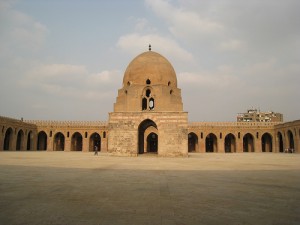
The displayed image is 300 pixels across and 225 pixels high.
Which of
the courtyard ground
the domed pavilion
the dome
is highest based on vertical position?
the dome

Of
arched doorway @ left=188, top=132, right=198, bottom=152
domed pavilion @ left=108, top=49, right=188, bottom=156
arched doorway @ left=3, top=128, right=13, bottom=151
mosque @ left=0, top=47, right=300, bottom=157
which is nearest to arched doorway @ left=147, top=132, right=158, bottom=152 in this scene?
arched doorway @ left=188, top=132, right=198, bottom=152

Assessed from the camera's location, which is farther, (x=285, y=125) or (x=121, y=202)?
(x=285, y=125)

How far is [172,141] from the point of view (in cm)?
1927

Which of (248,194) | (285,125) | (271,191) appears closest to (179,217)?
(248,194)

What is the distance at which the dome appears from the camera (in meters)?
21.6

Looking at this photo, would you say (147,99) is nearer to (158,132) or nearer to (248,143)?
(158,132)

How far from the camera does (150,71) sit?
70.9 feet

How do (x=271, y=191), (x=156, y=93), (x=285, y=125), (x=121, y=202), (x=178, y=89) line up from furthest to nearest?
(x=285, y=125) < (x=178, y=89) < (x=156, y=93) < (x=271, y=191) < (x=121, y=202)

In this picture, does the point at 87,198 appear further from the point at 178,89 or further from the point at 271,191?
the point at 178,89

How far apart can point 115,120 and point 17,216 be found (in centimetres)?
1661

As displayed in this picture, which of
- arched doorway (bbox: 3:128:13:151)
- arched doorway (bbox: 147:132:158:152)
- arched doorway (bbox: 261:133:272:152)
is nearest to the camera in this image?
arched doorway (bbox: 3:128:13:151)

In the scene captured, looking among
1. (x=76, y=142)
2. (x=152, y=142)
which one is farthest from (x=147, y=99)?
(x=76, y=142)

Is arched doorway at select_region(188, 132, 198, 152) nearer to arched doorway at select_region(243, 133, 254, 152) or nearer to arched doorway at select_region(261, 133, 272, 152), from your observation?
arched doorway at select_region(243, 133, 254, 152)

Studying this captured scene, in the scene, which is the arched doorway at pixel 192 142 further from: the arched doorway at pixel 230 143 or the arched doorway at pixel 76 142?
the arched doorway at pixel 76 142
